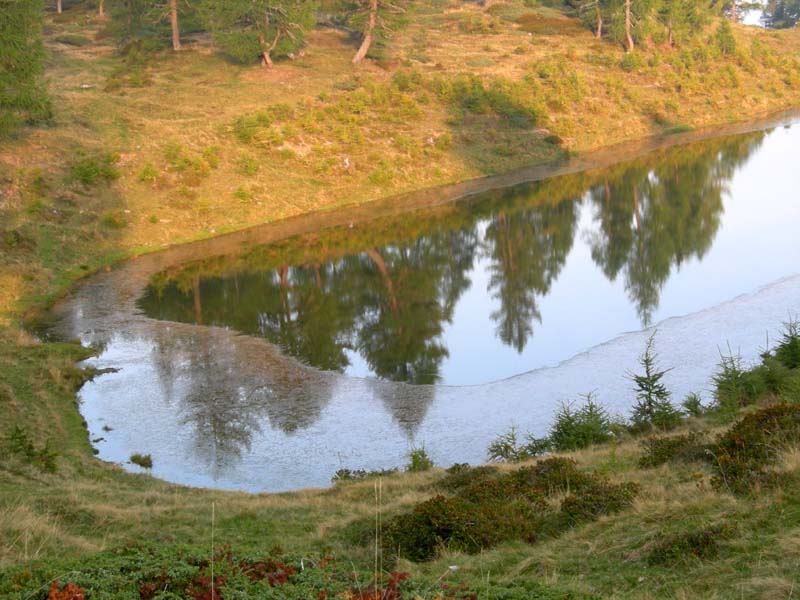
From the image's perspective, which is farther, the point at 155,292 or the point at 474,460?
the point at 155,292

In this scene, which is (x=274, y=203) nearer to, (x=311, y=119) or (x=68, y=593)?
(x=311, y=119)

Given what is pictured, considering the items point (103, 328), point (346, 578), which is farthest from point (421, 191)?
point (346, 578)

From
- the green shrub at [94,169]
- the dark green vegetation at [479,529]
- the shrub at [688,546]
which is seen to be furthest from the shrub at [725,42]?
the shrub at [688,546]

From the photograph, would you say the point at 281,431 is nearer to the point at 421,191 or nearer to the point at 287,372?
the point at 287,372

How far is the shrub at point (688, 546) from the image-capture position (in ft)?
30.9

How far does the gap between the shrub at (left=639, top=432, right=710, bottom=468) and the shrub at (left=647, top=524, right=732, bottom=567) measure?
4334 mm

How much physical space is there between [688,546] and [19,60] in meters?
47.0

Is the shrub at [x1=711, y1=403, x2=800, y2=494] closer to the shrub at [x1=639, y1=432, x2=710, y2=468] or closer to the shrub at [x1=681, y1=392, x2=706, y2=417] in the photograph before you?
the shrub at [x1=639, y1=432, x2=710, y2=468]

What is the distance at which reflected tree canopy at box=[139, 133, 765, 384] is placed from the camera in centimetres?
3225

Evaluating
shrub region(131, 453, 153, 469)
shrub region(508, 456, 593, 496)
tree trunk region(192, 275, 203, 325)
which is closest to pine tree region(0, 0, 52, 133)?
tree trunk region(192, 275, 203, 325)

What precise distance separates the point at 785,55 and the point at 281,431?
86.3 metres

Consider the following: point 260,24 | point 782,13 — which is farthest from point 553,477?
point 782,13

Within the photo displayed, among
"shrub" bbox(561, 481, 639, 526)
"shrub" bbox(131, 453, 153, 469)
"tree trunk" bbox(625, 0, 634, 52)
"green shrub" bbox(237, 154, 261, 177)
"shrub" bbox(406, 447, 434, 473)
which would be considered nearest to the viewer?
"shrub" bbox(561, 481, 639, 526)

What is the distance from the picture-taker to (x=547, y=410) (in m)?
25.0
